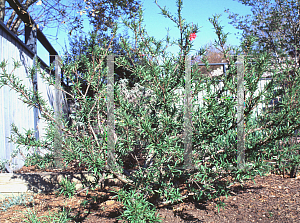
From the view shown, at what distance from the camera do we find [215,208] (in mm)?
2686

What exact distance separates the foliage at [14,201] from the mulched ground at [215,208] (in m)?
0.06

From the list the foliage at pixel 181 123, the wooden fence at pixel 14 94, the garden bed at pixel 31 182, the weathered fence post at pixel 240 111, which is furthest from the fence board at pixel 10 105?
the weathered fence post at pixel 240 111

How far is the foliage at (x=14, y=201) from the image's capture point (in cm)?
294

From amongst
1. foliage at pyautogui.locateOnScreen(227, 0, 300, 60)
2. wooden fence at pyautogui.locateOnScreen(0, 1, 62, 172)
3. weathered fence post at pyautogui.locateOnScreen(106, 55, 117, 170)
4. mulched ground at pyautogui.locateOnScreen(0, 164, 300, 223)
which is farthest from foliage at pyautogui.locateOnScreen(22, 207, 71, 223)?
foliage at pyautogui.locateOnScreen(227, 0, 300, 60)

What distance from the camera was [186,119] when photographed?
197 centimetres

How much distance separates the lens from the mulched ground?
2455 millimetres

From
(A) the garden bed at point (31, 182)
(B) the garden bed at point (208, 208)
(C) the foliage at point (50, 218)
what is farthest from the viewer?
(A) the garden bed at point (31, 182)

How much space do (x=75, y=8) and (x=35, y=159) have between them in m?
4.36

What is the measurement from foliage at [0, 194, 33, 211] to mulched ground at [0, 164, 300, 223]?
56 mm

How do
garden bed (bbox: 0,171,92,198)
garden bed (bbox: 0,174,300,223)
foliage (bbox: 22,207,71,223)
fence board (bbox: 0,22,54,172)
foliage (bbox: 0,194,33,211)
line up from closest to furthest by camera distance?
1. foliage (bbox: 22,207,71,223)
2. garden bed (bbox: 0,174,300,223)
3. foliage (bbox: 0,194,33,211)
4. garden bed (bbox: 0,171,92,198)
5. fence board (bbox: 0,22,54,172)

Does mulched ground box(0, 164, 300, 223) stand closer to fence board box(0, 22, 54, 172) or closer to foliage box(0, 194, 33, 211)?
foliage box(0, 194, 33, 211)

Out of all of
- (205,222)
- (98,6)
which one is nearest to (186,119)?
(205,222)

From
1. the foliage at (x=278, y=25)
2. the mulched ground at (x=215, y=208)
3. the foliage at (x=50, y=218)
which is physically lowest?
the mulched ground at (x=215, y=208)

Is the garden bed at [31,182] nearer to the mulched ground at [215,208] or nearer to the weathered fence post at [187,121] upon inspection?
the mulched ground at [215,208]
